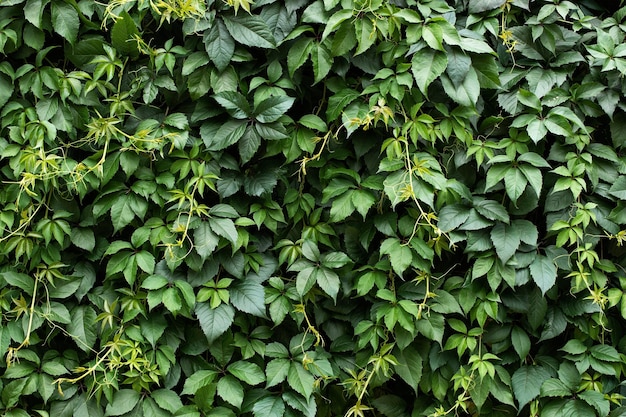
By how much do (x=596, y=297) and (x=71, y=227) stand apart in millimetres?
1926

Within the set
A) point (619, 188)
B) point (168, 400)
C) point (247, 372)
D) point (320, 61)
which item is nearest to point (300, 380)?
point (247, 372)

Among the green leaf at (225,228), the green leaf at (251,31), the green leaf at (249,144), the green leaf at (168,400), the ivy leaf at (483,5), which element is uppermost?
the ivy leaf at (483,5)

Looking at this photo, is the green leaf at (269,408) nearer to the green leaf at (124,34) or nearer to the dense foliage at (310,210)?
the dense foliage at (310,210)

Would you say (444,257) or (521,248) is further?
(444,257)

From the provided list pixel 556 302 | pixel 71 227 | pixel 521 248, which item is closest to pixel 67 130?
pixel 71 227

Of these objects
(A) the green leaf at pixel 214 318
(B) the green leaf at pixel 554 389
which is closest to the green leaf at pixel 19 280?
(A) the green leaf at pixel 214 318

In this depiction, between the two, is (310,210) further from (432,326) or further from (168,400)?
(168,400)

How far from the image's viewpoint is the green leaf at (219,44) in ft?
7.30

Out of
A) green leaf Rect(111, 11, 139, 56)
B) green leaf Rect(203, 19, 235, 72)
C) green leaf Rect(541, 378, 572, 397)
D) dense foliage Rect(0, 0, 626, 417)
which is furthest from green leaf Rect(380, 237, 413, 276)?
green leaf Rect(111, 11, 139, 56)

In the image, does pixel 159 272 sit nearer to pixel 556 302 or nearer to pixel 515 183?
pixel 515 183

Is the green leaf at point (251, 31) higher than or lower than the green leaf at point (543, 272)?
higher

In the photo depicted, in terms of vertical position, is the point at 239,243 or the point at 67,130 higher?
the point at 67,130

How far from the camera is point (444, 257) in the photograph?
2371 millimetres

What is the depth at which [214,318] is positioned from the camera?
2160 millimetres
